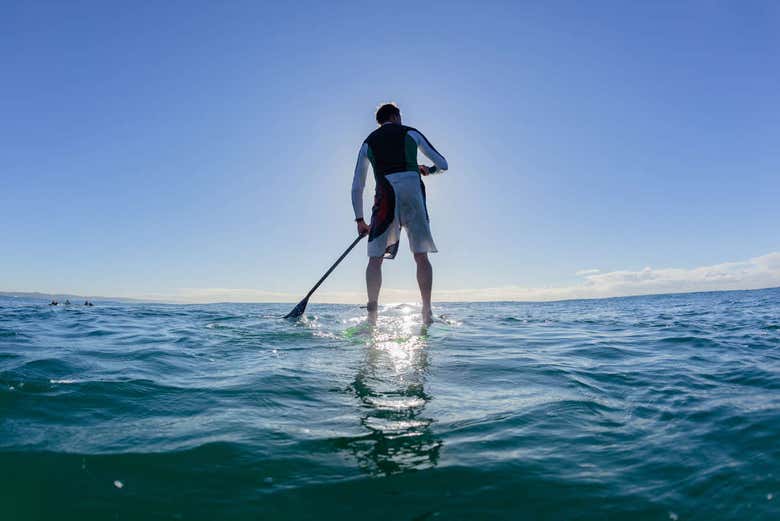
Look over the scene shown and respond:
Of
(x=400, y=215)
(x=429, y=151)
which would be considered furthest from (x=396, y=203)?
(x=429, y=151)

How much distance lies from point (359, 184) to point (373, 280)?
5.32 feet

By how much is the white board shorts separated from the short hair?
42.1 inches

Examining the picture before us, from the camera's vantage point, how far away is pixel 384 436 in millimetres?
2154

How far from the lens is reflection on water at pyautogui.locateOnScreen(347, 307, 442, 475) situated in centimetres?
191

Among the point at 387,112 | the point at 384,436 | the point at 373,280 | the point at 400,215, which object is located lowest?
the point at 384,436

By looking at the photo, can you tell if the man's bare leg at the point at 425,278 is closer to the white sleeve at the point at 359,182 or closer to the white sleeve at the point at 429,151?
the white sleeve at the point at 359,182

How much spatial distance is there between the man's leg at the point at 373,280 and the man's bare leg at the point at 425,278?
0.63m

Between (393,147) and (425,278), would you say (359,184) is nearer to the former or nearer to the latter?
(393,147)

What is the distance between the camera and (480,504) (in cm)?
159

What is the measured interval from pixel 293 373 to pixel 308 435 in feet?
4.43

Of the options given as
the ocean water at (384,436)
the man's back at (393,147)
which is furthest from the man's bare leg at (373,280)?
the ocean water at (384,436)

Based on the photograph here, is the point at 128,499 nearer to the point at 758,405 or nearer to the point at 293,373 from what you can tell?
the point at 293,373

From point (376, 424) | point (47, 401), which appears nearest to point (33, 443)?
point (47, 401)

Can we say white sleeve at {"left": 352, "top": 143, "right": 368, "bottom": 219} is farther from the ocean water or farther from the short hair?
the ocean water
